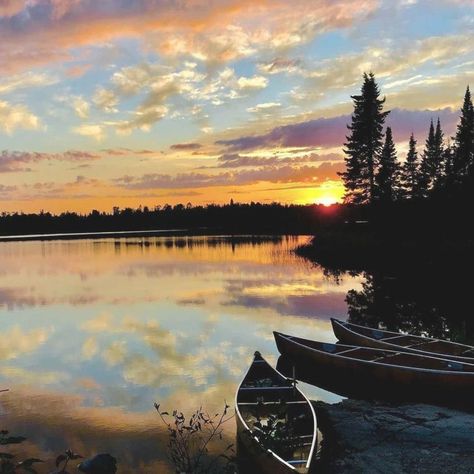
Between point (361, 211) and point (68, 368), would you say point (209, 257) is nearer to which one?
point (361, 211)

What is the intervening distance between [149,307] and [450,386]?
2091 cm

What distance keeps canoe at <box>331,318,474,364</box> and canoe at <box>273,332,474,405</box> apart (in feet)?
2.43

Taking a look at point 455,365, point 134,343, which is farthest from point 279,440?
point 134,343

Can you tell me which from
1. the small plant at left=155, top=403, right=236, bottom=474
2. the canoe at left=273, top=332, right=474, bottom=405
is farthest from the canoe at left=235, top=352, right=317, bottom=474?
the canoe at left=273, top=332, right=474, bottom=405

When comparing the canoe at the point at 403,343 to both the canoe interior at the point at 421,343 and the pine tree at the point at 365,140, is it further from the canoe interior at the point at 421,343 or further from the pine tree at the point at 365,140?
the pine tree at the point at 365,140

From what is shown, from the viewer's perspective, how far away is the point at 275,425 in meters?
9.70

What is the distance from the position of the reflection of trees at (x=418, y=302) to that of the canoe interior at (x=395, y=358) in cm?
433

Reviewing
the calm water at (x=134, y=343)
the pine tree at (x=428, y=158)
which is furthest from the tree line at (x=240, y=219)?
the calm water at (x=134, y=343)

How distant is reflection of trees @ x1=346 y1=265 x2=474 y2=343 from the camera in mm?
22213

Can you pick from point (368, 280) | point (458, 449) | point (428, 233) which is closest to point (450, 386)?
point (458, 449)

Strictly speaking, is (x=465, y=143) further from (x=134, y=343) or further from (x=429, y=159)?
(x=134, y=343)

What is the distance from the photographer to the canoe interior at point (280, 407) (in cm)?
871

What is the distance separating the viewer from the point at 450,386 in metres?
12.5

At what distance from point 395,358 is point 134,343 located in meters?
11.3
